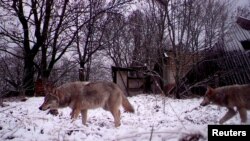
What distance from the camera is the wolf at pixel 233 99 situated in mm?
8828

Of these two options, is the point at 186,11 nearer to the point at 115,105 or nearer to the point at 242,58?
the point at 242,58

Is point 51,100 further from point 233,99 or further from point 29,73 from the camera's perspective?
point 29,73

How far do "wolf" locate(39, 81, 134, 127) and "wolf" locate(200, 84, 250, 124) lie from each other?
2.96m

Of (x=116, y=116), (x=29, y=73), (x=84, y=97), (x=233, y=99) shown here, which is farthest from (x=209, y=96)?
(x=29, y=73)

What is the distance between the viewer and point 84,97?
970 centimetres

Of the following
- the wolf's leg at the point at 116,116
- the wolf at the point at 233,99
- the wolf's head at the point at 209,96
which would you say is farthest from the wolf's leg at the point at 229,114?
the wolf's leg at the point at 116,116

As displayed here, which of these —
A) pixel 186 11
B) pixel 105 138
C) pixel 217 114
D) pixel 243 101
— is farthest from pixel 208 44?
pixel 105 138

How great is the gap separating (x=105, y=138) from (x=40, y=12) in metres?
18.6

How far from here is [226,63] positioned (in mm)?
23250

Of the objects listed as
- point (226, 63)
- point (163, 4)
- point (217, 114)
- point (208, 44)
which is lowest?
point (217, 114)

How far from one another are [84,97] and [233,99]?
14.0ft

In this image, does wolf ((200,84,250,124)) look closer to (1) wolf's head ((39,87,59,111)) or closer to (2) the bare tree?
(1) wolf's head ((39,87,59,111))

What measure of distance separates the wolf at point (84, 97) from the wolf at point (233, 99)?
9.71ft

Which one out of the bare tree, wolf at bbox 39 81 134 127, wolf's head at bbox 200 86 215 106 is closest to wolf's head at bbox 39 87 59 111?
wolf at bbox 39 81 134 127
